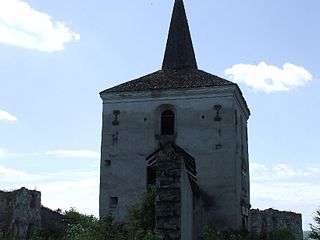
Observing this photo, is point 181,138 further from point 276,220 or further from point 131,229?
point 131,229

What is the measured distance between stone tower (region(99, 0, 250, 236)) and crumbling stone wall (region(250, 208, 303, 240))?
2908mm

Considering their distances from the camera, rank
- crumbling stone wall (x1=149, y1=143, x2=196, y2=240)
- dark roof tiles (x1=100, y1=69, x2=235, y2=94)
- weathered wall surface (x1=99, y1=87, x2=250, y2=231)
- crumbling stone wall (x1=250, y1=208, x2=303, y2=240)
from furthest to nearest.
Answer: crumbling stone wall (x1=250, y1=208, x2=303, y2=240) < dark roof tiles (x1=100, y1=69, x2=235, y2=94) < weathered wall surface (x1=99, y1=87, x2=250, y2=231) < crumbling stone wall (x1=149, y1=143, x2=196, y2=240)

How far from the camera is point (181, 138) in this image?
886 inches

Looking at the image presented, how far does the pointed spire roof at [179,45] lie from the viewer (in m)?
25.5

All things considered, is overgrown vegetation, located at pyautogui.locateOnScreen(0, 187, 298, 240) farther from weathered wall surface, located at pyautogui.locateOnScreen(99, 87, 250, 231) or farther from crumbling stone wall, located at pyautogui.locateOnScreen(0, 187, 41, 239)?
weathered wall surface, located at pyautogui.locateOnScreen(99, 87, 250, 231)

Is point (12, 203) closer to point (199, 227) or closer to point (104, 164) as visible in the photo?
point (104, 164)

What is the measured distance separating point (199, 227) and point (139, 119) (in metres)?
5.51

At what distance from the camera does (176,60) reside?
2561 centimetres

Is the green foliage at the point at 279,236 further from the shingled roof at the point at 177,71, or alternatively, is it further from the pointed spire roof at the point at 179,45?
the pointed spire roof at the point at 179,45

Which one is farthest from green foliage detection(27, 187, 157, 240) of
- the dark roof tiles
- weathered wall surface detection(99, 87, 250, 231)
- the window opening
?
the dark roof tiles

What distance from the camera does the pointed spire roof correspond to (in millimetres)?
25547

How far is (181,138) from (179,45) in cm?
591

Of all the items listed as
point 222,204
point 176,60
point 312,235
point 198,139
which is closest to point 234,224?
point 222,204

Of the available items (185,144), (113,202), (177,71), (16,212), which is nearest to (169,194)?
(185,144)
